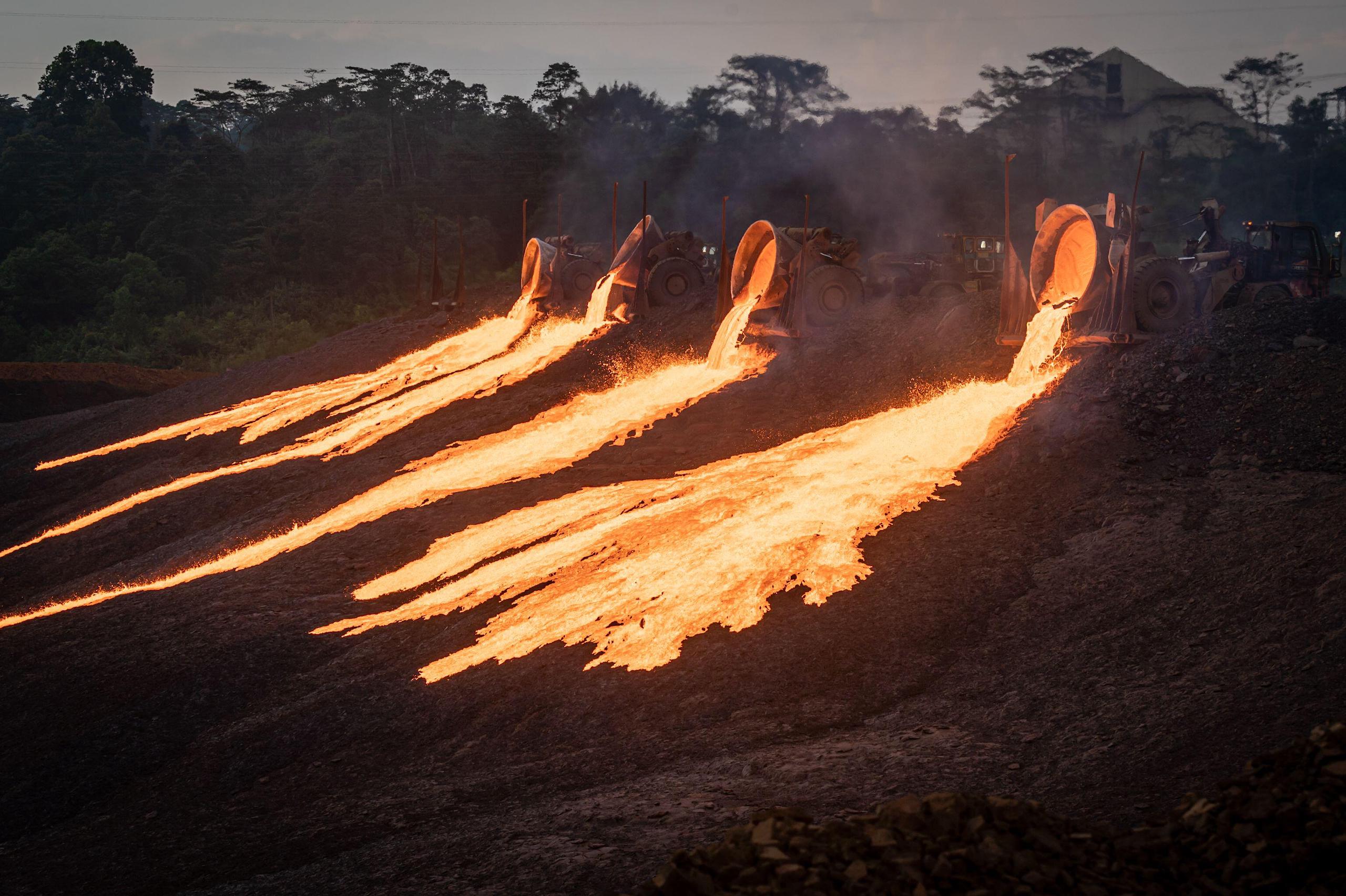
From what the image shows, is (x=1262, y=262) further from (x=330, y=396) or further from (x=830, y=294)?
(x=330, y=396)

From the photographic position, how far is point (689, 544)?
12578 millimetres

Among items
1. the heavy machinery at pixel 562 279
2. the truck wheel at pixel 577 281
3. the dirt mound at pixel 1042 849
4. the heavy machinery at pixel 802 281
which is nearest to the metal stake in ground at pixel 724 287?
the heavy machinery at pixel 802 281

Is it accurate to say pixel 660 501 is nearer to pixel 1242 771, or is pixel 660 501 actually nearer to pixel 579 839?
pixel 579 839

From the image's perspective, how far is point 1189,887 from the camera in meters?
5.03

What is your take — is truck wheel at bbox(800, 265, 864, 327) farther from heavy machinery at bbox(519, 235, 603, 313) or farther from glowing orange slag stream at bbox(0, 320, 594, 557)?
heavy machinery at bbox(519, 235, 603, 313)

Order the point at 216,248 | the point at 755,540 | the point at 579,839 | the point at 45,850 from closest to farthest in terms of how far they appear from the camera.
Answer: the point at 579,839 → the point at 45,850 → the point at 755,540 → the point at 216,248

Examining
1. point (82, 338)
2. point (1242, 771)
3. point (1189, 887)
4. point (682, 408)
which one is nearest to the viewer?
point (1189, 887)

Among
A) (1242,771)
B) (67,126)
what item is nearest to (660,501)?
(1242,771)

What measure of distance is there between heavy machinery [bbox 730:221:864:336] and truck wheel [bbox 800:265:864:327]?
10mm

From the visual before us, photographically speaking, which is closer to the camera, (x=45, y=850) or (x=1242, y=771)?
(x=1242, y=771)

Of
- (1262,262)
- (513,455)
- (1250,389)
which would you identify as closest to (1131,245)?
(1250,389)

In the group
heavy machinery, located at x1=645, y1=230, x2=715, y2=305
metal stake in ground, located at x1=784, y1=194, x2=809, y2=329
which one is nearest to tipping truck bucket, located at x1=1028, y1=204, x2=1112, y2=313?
metal stake in ground, located at x1=784, y1=194, x2=809, y2=329

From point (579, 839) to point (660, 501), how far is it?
798cm

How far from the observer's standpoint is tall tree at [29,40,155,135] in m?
77.6
